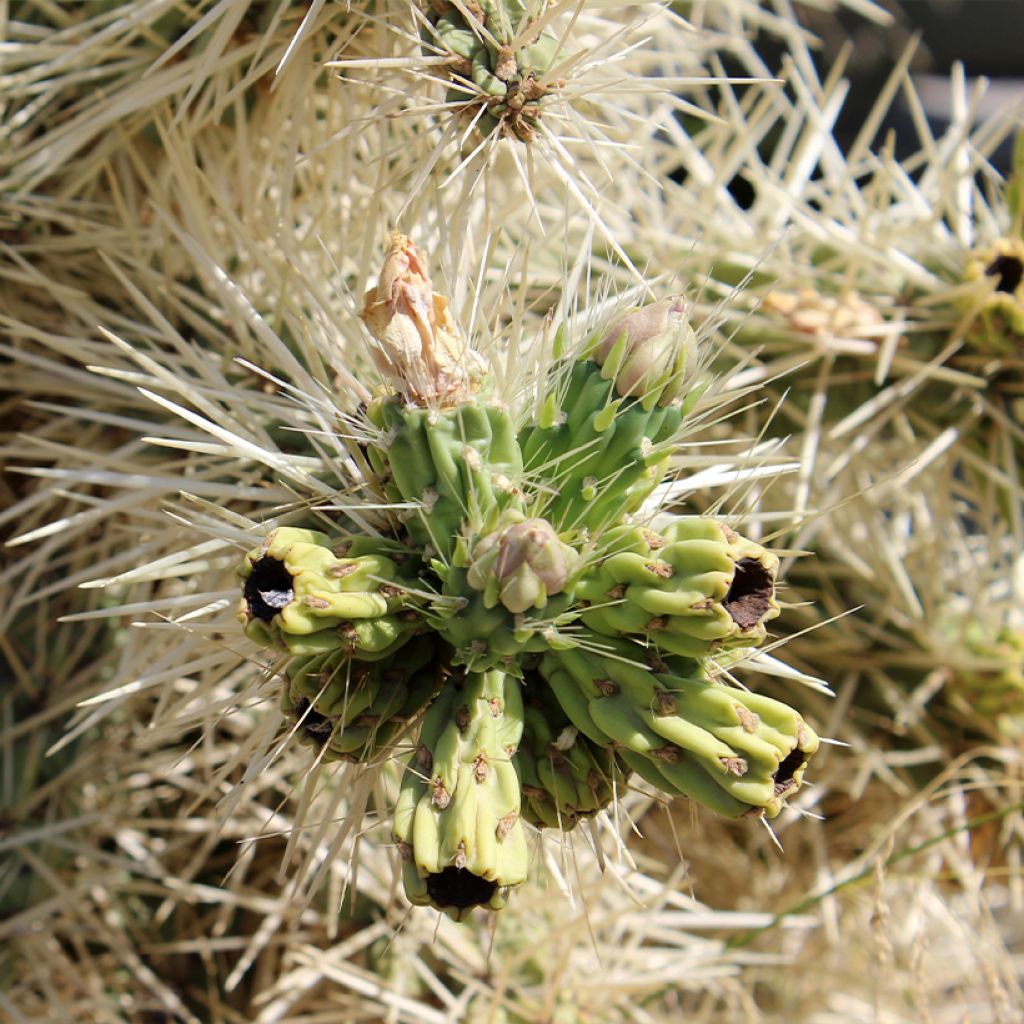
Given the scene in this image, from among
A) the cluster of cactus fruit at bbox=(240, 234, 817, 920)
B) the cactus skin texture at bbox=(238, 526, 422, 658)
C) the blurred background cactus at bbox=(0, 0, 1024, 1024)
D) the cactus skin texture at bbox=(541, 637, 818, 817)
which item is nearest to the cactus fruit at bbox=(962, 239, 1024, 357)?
the blurred background cactus at bbox=(0, 0, 1024, 1024)

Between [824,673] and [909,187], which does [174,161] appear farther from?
[824,673]

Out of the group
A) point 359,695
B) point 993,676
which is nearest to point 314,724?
point 359,695

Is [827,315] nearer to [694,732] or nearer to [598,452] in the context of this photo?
[598,452]

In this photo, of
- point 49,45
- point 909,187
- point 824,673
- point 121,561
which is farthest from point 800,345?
point 49,45

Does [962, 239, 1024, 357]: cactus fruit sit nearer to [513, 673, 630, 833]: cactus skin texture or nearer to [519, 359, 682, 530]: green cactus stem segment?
[519, 359, 682, 530]: green cactus stem segment

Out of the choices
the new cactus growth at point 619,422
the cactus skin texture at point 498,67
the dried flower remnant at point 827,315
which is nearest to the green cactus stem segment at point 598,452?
the new cactus growth at point 619,422

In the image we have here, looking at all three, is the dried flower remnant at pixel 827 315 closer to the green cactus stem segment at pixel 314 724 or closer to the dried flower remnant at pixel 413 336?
the dried flower remnant at pixel 413 336

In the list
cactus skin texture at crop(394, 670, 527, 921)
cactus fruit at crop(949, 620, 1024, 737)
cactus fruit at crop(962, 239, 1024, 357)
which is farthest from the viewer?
cactus fruit at crop(949, 620, 1024, 737)
